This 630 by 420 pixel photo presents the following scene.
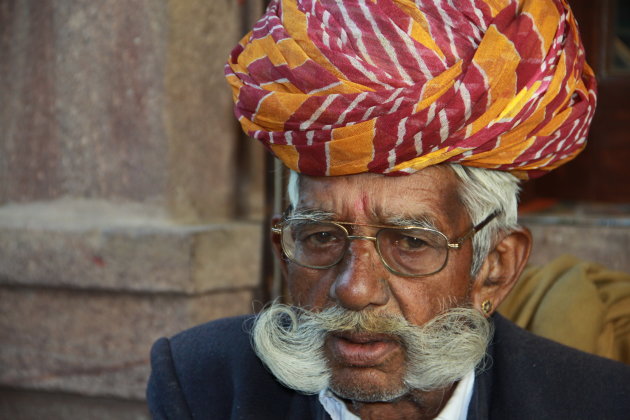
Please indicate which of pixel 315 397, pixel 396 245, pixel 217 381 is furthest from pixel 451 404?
pixel 217 381

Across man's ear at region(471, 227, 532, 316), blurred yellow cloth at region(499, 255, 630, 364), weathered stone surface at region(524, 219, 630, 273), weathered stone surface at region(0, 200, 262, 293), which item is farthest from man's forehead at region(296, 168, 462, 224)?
weathered stone surface at region(524, 219, 630, 273)

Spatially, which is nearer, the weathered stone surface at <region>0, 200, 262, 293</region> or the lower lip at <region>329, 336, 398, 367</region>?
the lower lip at <region>329, 336, 398, 367</region>

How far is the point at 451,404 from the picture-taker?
2312mm

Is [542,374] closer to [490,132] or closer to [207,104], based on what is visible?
[490,132]

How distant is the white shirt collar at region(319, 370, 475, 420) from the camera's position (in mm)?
2307

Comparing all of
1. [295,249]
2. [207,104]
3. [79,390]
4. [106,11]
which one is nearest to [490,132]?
[295,249]

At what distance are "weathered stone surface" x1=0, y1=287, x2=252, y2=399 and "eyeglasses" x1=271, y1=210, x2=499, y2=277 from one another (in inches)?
43.9

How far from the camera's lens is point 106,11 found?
10.9 feet

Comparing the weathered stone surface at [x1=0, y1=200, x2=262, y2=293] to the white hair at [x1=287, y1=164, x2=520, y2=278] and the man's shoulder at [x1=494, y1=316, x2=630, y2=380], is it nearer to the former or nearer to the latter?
the white hair at [x1=287, y1=164, x2=520, y2=278]

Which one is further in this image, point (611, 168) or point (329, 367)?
point (611, 168)

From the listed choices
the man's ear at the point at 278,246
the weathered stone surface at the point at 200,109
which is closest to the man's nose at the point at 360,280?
the man's ear at the point at 278,246

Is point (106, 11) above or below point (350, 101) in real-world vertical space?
above

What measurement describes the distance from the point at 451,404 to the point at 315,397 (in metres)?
0.40

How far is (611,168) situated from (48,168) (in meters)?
2.91
